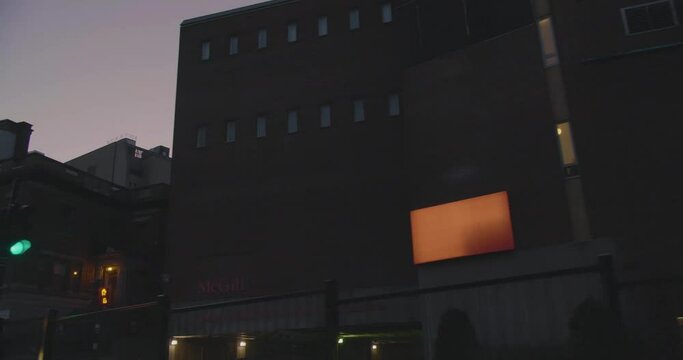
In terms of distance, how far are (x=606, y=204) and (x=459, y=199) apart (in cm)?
615

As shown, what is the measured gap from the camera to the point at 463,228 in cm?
2619

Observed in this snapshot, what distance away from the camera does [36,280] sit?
46625mm

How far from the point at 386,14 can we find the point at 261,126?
1075 centimetres

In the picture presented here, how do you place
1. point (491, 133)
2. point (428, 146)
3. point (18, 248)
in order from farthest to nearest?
point (428, 146) → point (491, 133) → point (18, 248)

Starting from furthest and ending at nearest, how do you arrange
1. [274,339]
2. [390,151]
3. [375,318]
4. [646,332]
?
1. [274,339]
2. [390,151]
3. [375,318]
4. [646,332]

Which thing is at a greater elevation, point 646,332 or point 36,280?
point 36,280

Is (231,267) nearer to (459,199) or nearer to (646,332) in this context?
(459,199)

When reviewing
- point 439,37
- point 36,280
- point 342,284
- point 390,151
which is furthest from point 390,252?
point 36,280

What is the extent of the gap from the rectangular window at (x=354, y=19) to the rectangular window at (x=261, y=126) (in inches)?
325

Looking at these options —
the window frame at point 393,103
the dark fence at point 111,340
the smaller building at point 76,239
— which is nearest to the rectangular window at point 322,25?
the window frame at point 393,103

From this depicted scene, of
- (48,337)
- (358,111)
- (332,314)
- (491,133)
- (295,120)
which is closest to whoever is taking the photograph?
(332,314)

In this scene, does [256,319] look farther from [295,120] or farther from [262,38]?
[262,38]

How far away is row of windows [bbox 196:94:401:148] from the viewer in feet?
125

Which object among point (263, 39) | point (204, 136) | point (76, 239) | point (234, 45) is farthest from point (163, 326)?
point (76, 239)
